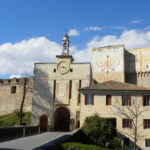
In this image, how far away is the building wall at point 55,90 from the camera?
34.8 metres

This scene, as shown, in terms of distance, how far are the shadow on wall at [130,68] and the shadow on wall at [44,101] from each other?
1597 centimetres

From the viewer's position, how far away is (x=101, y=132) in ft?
77.7

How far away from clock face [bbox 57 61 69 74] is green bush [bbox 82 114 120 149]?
1301 cm

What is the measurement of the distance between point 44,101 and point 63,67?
21.9ft

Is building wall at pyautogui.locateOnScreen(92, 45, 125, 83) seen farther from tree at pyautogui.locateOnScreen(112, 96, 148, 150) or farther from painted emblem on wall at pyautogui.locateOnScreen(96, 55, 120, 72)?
tree at pyautogui.locateOnScreen(112, 96, 148, 150)

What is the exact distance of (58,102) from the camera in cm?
3512

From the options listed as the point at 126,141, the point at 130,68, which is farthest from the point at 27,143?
the point at 130,68

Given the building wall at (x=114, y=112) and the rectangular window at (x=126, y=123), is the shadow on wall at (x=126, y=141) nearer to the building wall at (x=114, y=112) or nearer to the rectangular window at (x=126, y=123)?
the building wall at (x=114, y=112)

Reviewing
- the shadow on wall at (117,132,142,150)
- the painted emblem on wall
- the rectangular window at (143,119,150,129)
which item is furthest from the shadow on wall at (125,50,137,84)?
→ the shadow on wall at (117,132,142,150)

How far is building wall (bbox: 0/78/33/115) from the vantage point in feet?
171

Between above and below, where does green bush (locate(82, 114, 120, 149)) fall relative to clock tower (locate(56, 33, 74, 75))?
below

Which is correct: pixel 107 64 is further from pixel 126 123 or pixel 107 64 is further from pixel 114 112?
pixel 126 123

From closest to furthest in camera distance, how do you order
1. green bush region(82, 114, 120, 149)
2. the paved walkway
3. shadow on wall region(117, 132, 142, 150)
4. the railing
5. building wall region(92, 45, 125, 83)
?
the paved walkway, the railing, green bush region(82, 114, 120, 149), shadow on wall region(117, 132, 142, 150), building wall region(92, 45, 125, 83)

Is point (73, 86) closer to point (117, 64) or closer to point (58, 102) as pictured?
point (58, 102)
